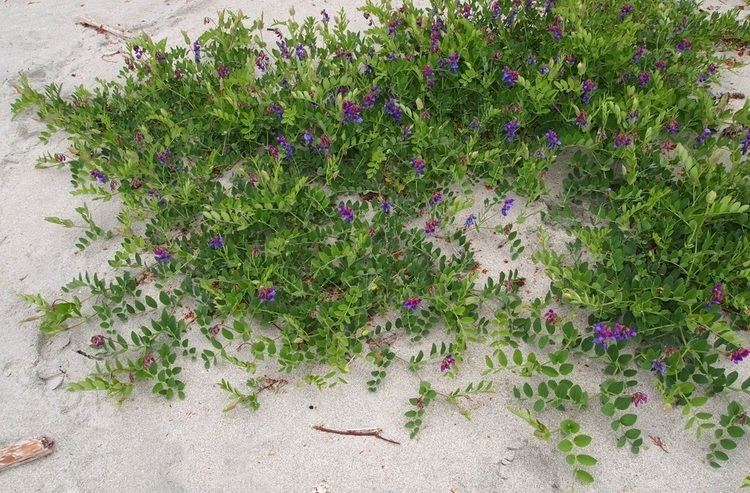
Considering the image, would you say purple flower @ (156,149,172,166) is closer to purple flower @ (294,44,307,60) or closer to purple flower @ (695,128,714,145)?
purple flower @ (294,44,307,60)

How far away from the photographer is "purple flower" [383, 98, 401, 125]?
10.5 ft

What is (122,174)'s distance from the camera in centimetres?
308

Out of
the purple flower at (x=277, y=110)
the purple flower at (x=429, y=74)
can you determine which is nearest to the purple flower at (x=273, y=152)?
the purple flower at (x=277, y=110)

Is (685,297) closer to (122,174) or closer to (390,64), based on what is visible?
(390,64)

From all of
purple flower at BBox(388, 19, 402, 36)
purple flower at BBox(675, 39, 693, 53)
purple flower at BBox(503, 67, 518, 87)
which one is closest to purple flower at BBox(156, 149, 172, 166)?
purple flower at BBox(388, 19, 402, 36)

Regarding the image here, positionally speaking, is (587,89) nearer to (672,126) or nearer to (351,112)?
(672,126)

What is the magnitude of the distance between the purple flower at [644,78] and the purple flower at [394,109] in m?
1.33

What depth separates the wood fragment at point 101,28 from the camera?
468 cm

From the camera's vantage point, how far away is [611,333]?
2.20 m

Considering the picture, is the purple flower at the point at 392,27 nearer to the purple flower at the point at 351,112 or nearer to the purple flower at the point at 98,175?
the purple flower at the point at 351,112

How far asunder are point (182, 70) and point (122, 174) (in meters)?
1.08

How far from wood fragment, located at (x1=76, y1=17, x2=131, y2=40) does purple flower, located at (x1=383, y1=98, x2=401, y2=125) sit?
2.60 meters

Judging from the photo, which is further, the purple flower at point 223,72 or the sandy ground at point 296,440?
the purple flower at point 223,72

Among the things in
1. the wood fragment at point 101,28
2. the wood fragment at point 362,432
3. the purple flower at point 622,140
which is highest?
the wood fragment at point 101,28
